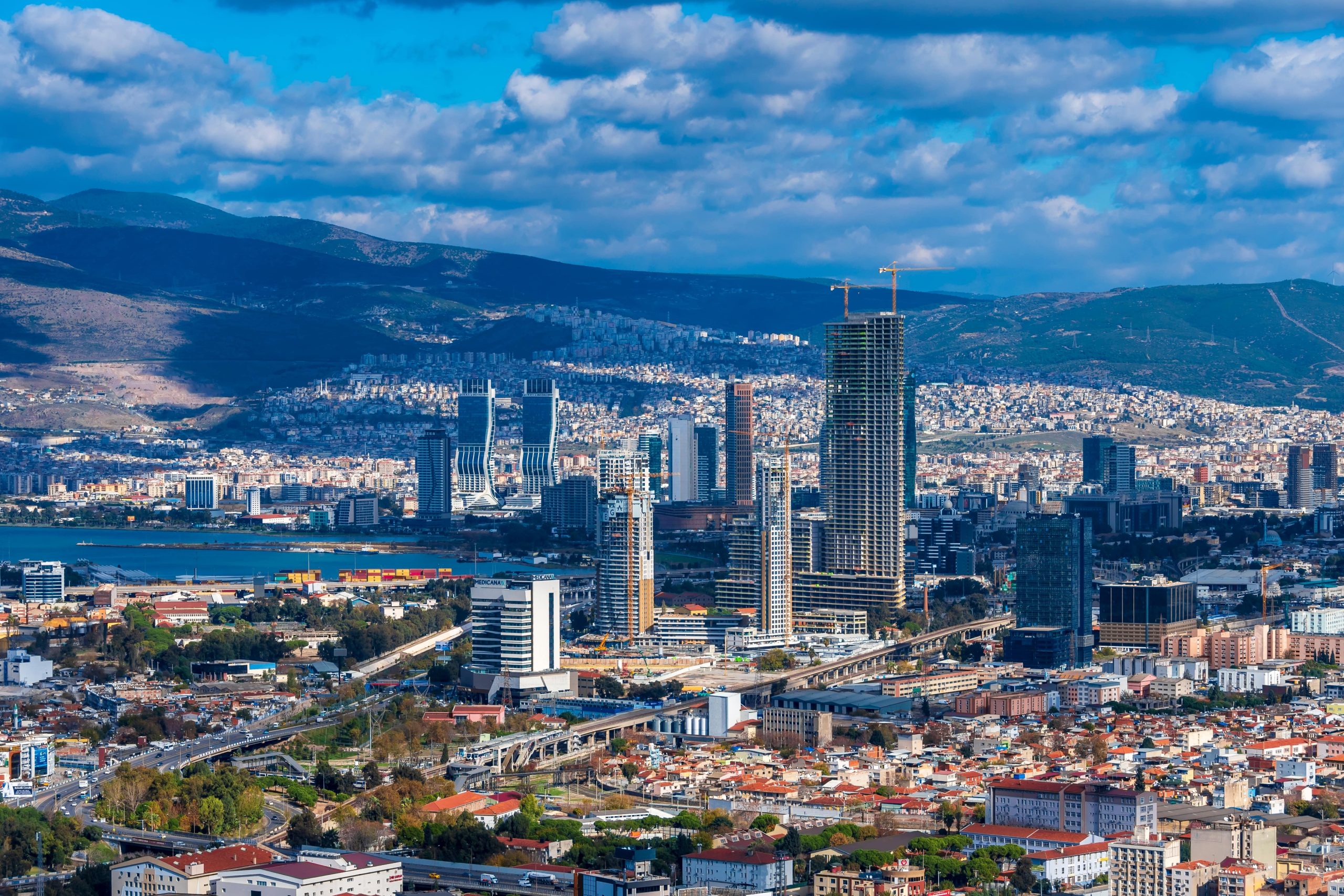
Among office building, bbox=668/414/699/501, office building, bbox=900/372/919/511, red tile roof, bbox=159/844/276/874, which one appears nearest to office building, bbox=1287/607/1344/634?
office building, bbox=900/372/919/511

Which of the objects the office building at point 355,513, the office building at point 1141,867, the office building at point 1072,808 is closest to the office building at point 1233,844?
the office building at point 1141,867

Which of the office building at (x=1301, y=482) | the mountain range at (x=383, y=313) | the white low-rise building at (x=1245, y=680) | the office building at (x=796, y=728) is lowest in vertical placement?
the office building at (x=796, y=728)

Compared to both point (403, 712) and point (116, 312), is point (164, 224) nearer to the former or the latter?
point (116, 312)

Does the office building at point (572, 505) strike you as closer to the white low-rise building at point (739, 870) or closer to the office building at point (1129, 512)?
the office building at point (1129, 512)

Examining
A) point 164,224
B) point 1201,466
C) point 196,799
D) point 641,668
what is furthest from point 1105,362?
point 196,799

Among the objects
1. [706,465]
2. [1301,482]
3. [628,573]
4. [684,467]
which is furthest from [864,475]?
[706,465]

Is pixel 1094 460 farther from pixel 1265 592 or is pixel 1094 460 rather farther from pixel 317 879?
pixel 317 879
